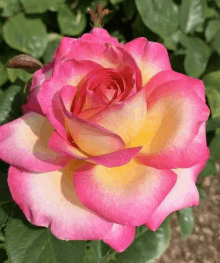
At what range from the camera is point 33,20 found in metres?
1.50

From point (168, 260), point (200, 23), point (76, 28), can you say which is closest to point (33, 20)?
point (76, 28)

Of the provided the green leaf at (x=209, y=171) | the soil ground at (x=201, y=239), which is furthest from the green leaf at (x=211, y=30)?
the soil ground at (x=201, y=239)

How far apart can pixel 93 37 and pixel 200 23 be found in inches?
32.3

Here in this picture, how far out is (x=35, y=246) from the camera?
688mm

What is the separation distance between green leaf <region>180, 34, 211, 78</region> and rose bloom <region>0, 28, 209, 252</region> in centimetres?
63

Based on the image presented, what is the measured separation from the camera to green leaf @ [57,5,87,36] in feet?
5.19

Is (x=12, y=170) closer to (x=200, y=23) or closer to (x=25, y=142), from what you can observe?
(x=25, y=142)

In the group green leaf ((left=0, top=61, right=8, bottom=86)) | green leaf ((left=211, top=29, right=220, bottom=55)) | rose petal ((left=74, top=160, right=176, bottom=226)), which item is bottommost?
green leaf ((left=0, top=61, right=8, bottom=86))

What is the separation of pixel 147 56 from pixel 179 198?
26 cm

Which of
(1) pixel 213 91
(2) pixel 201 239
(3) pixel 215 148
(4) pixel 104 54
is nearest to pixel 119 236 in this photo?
(4) pixel 104 54

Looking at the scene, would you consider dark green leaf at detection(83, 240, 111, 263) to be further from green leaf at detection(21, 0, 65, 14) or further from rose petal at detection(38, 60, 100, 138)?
green leaf at detection(21, 0, 65, 14)

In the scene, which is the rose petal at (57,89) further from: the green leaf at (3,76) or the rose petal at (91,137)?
the green leaf at (3,76)

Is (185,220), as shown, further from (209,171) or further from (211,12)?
(211,12)

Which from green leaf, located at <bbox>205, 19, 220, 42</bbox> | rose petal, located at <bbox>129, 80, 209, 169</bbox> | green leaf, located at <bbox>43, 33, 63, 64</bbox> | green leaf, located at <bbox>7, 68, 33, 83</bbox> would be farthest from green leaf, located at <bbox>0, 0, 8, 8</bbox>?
rose petal, located at <bbox>129, 80, 209, 169</bbox>
